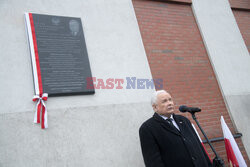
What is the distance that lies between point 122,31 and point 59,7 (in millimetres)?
1115

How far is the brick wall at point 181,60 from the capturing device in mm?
4387

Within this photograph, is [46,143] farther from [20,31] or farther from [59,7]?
[59,7]

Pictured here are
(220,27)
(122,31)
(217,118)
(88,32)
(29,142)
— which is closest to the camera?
(29,142)

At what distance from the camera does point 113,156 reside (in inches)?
128

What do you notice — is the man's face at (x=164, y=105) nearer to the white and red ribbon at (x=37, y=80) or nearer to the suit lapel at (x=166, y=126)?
the suit lapel at (x=166, y=126)

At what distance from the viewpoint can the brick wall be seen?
4.39 meters

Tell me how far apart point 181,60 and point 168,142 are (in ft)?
7.73

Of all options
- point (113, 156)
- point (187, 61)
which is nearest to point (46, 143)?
→ point (113, 156)

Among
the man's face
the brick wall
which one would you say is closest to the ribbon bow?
the man's face

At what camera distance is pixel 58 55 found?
339 cm

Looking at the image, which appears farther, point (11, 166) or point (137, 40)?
point (137, 40)

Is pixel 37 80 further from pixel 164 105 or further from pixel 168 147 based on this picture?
pixel 168 147

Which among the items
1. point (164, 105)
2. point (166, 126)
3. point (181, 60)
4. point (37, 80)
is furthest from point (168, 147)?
point (181, 60)

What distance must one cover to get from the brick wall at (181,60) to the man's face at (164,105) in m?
1.28
